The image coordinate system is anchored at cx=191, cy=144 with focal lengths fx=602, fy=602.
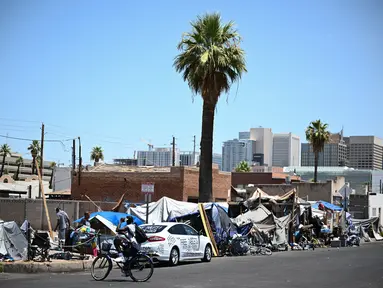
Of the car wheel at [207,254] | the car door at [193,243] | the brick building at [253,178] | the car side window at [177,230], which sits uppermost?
the brick building at [253,178]

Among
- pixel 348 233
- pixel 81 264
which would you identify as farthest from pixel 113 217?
pixel 348 233

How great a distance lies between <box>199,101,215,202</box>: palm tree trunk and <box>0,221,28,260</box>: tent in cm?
1378

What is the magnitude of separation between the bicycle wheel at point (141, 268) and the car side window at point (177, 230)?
500 centimetres

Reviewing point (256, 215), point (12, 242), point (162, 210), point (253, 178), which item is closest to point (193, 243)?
point (12, 242)

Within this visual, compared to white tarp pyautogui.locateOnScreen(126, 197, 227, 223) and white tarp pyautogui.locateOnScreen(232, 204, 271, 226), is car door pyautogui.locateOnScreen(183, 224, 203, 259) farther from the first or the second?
white tarp pyautogui.locateOnScreen(232, 204, 271, 226)

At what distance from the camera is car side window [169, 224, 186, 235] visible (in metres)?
22.4

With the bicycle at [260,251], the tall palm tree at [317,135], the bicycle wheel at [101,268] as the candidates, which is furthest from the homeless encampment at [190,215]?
the tall palm tree at [317,135]

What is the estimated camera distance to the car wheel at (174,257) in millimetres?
21966

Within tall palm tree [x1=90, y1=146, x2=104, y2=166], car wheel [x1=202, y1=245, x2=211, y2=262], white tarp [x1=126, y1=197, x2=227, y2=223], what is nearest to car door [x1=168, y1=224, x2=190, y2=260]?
car wheel [x1=202, y1=245, x2=211, y2=262]

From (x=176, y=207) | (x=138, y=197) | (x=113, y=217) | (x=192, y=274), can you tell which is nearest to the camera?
(x=192, y=274)

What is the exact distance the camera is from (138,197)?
49.0m

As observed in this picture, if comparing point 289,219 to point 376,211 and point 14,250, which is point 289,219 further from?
point 376,211

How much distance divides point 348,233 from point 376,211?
24859 mm

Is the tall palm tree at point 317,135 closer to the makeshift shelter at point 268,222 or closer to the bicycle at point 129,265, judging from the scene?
the makeshift shelter at point 268,222
